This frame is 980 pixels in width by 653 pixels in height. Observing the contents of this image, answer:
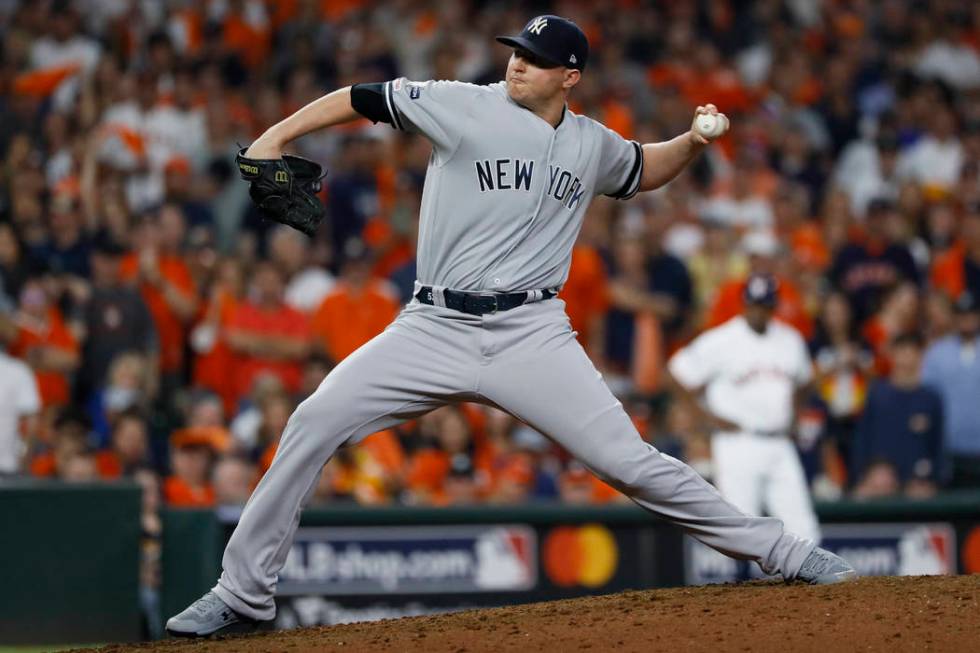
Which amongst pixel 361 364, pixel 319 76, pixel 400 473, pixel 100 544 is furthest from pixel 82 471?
pixel 319 76

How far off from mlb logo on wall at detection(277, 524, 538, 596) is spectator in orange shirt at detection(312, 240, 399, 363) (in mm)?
2117

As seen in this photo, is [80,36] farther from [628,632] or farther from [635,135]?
[628,632]

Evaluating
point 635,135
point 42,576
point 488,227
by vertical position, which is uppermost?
point 635,135

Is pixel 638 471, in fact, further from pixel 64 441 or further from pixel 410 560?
pixel 64 441

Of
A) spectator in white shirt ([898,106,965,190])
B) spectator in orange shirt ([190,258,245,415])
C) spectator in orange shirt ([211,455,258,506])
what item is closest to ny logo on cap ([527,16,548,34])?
spectator in orange shirt ([211,455,258,506])

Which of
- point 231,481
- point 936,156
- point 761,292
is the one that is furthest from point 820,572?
point 936,156

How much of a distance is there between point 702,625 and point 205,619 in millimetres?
1660

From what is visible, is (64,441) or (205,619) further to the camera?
(64,441)

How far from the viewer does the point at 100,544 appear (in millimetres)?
8680

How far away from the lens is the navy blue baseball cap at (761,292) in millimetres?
9805

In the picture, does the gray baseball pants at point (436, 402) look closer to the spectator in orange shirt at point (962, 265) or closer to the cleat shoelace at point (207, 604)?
the cleat shoelace at point (207, 604)

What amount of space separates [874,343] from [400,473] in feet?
12.5

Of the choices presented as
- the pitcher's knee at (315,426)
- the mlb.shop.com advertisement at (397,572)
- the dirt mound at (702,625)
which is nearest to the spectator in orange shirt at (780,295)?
the mlb.shop.com advertisement at (397,572)

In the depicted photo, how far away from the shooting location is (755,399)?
972cm
